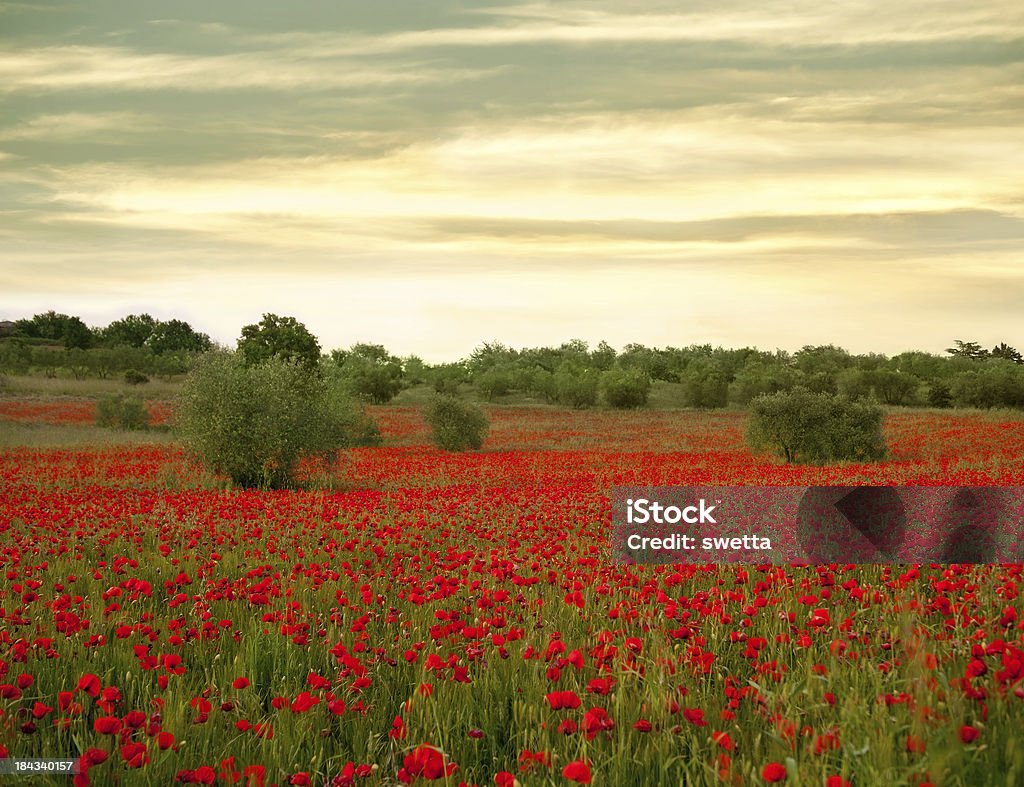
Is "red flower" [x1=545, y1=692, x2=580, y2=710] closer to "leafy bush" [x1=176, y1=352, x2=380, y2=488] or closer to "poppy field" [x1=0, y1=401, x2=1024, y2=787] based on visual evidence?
"poppy field" [x1=0, y1=401, x2=1024, y2=787]

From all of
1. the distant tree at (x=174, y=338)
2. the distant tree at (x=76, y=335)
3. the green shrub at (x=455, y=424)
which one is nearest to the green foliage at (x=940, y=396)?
the green shrub at (x=455, y=424)

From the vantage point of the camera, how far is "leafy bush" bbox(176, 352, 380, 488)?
766 inches

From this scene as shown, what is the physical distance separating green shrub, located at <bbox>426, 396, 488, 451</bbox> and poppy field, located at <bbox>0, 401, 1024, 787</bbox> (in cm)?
2359

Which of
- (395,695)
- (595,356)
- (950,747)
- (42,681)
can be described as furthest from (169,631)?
(595,356)

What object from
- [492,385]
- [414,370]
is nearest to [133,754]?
[492,385]

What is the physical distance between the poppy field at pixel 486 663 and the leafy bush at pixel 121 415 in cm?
3432

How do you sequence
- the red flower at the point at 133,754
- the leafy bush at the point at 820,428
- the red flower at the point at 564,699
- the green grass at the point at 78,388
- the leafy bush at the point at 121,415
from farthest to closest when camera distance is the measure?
the green grass at the point at 78,388 < the leafy bush at the point at 121,415 < the leafy bush at the point at 820,428 < the red flower at the point at 564,699 < the red flower at the point at 133,754

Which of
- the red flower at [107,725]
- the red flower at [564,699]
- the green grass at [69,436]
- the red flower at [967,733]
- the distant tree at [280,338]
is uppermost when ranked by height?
the distant tree at [280,338]

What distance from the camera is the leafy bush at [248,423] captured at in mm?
19453

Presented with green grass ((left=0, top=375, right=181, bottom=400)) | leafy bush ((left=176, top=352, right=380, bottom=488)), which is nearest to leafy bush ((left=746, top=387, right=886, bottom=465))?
leafy bush ((left=176, top=352, right=380, bottom=488))

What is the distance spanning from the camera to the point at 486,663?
457cm

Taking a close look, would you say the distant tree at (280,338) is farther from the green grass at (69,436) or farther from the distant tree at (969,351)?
the distant tree at (969,351)

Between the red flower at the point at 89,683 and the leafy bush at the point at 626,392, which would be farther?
the leafy bush at the point at 626,392

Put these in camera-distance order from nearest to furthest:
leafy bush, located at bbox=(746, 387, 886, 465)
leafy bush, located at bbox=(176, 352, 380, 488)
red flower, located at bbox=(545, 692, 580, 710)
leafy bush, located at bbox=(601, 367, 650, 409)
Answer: red flower, located at bbox=(545, 692, 580, 710), leafy bush, located at bbox=(176, 352, 380, 488), leafy bush, located at bbox=(746, 387, 886, 465), leafy bush, located at bbox=(601, 367, 650, 409)
